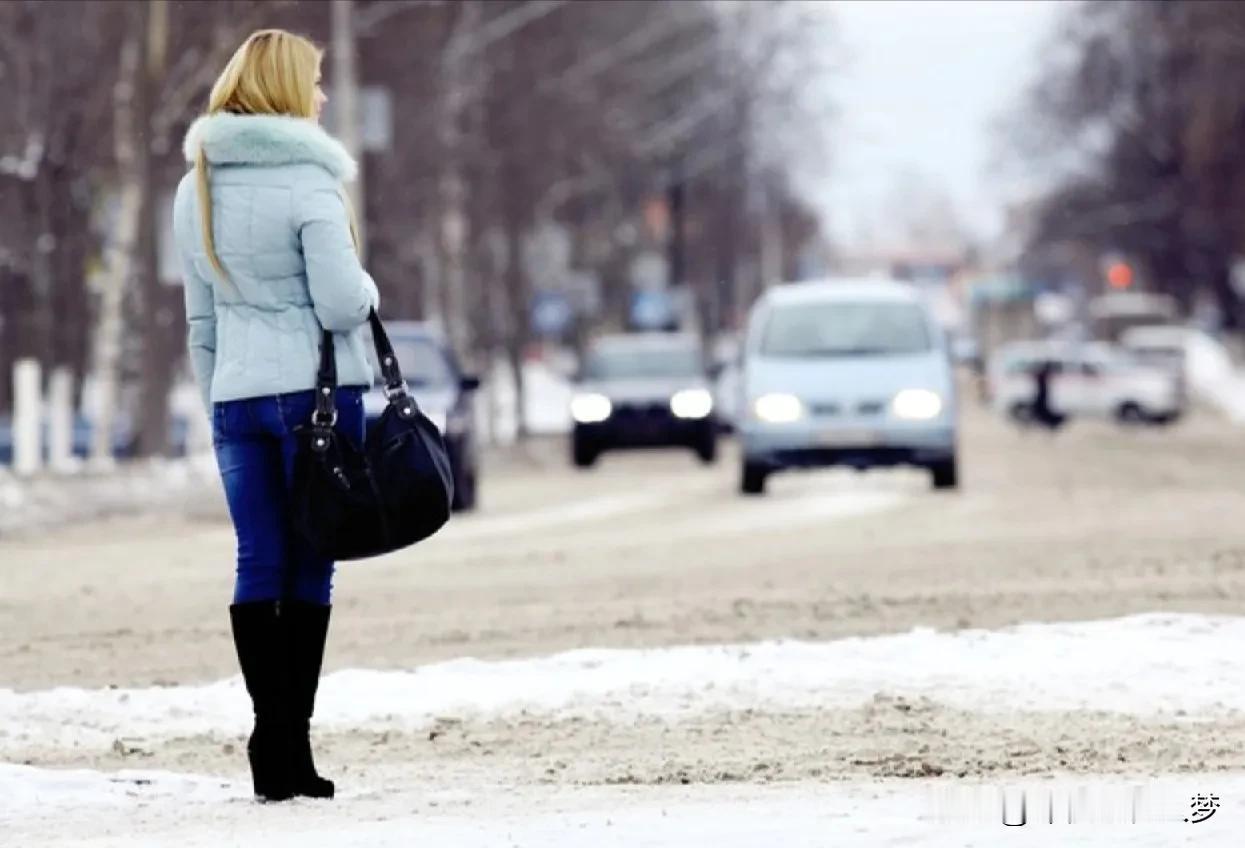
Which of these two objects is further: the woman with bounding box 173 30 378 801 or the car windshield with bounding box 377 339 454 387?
the car windshield with bounding box 377 339 454 387

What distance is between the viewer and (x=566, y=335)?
291 feet

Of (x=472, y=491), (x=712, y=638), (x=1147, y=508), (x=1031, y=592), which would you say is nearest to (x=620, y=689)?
(x=712, y=638)

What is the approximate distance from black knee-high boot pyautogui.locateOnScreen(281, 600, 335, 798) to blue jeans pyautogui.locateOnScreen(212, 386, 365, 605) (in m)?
0.06

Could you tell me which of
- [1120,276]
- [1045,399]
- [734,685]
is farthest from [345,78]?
[1120,276]

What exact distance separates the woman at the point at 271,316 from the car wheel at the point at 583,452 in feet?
116

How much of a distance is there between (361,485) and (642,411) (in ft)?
117

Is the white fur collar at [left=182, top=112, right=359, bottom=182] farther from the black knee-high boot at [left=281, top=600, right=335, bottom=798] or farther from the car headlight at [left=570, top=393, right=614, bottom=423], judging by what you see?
the car headlight at [left=570, top=393, right=614, bottom=423]

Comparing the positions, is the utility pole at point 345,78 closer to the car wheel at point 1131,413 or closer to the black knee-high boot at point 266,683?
the black knee-high boot at point 266,683

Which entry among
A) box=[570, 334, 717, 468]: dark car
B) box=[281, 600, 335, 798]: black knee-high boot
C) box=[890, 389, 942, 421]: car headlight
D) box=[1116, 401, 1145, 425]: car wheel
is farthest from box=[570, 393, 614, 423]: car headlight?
box=[281, 600, 335, 798]: black knee-high boot

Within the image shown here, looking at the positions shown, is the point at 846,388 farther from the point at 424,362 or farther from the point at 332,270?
the point at 332,270

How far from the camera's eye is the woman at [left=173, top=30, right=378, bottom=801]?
8.57m

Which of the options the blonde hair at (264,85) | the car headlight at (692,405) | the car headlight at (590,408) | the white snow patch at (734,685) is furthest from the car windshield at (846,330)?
the blonde hair at (264,85)

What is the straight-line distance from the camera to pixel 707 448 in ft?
145

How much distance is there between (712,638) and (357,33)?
31.1 m
